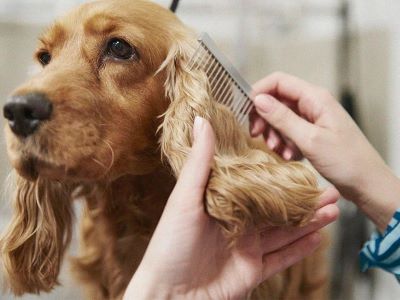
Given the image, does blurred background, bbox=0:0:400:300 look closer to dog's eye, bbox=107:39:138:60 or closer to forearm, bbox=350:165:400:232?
forearm, bbox=350:165:400:232

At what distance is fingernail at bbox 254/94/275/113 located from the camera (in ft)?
3.58

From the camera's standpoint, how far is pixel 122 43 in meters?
0.90

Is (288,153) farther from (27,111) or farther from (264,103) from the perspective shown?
(27,111)

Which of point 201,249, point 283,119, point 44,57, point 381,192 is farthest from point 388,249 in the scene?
point 44,57

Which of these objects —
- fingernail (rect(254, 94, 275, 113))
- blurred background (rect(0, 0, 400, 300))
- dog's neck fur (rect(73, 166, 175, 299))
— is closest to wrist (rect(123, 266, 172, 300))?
dog's neck fur (rect(73, 166, 175, 299))

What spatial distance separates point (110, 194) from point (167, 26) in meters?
0.38

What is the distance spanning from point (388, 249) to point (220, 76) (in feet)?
1.68

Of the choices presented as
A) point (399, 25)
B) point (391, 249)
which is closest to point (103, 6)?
point (391, 249)

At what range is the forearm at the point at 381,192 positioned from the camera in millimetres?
1060

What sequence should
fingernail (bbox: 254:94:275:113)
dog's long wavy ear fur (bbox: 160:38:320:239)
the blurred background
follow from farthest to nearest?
1. the blurred background
2. fingernail (bbox: 254:94:275:113)
3. dog's long wavy ear fur (bbox: 160:38:320:239)

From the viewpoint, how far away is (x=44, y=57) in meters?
1.00

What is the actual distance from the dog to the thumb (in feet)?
0.22

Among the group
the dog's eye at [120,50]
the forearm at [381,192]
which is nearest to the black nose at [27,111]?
the dog's eye at [120,50]

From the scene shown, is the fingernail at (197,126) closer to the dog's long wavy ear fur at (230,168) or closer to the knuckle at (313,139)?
the dog's long wavy ear fur at (230,168)
